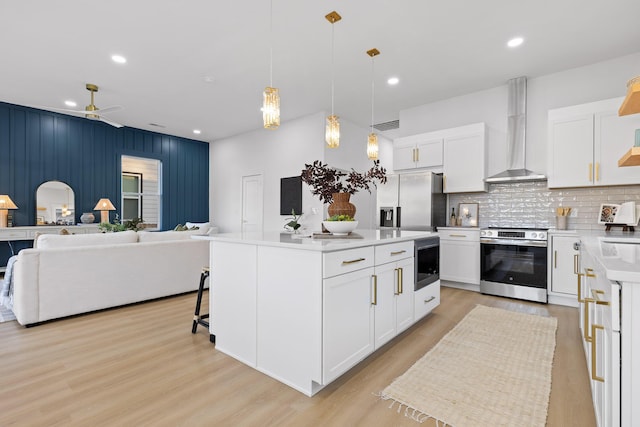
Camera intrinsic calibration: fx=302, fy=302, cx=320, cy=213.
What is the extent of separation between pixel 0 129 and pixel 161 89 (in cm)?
319

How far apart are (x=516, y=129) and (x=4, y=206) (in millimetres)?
8194

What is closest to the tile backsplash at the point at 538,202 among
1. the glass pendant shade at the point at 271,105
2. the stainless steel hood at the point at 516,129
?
the stainless steel hood at the point at 516,129

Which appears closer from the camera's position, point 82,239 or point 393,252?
point 393,252

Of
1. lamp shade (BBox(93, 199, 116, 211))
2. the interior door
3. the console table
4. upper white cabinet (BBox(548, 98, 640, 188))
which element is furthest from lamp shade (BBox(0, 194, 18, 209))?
upper white cabinet (BBox(548, 98, 640, 188))

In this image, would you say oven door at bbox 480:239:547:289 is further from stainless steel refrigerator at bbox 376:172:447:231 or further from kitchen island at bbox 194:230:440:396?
kitchen island at bbox 194:230:440:396

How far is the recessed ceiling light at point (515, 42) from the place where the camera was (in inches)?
132

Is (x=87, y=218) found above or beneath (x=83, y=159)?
Result: beneath

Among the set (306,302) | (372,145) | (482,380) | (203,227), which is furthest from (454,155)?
(203,227)

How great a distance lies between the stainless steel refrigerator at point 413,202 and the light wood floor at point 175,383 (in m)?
2.01

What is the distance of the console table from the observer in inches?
202

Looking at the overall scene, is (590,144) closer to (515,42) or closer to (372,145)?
(515,42)

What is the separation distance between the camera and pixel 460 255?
4301 mm

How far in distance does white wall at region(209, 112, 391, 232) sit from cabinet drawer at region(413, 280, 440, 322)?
8.94 ft

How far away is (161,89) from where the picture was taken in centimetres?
480
